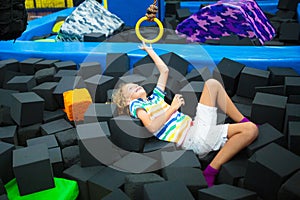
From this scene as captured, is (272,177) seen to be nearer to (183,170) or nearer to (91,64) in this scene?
(183,170)

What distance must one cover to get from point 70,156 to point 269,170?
0.92m

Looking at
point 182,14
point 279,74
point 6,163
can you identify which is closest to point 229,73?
point 279,74

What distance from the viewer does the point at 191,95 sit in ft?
6.56

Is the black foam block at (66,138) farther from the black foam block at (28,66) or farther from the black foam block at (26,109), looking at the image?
the black foam block at (28,66)

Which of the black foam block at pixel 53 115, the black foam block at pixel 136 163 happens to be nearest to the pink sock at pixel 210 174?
the black foam block at pixel 136 163

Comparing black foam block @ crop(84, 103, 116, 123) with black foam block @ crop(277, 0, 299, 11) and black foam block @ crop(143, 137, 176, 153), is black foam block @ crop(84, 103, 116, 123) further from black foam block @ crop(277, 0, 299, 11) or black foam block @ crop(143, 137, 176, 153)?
black foam block @ crop(277, 0, 299, 11)

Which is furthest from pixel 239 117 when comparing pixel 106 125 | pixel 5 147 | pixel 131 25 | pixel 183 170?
pixel 131 25

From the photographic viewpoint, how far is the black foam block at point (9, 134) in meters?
1.80

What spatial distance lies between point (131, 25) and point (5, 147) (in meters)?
2.42

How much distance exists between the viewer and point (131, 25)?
12.3 feet

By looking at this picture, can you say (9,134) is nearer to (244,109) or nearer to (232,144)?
(232,144)

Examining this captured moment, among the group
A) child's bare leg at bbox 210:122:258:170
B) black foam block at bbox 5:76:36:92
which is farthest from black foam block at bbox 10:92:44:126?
child's bare leg at bbox 210:122:258:170

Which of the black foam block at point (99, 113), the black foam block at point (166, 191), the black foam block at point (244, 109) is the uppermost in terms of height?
the black foam block at point (99, 113)

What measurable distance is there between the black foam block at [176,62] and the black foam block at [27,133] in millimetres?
889
